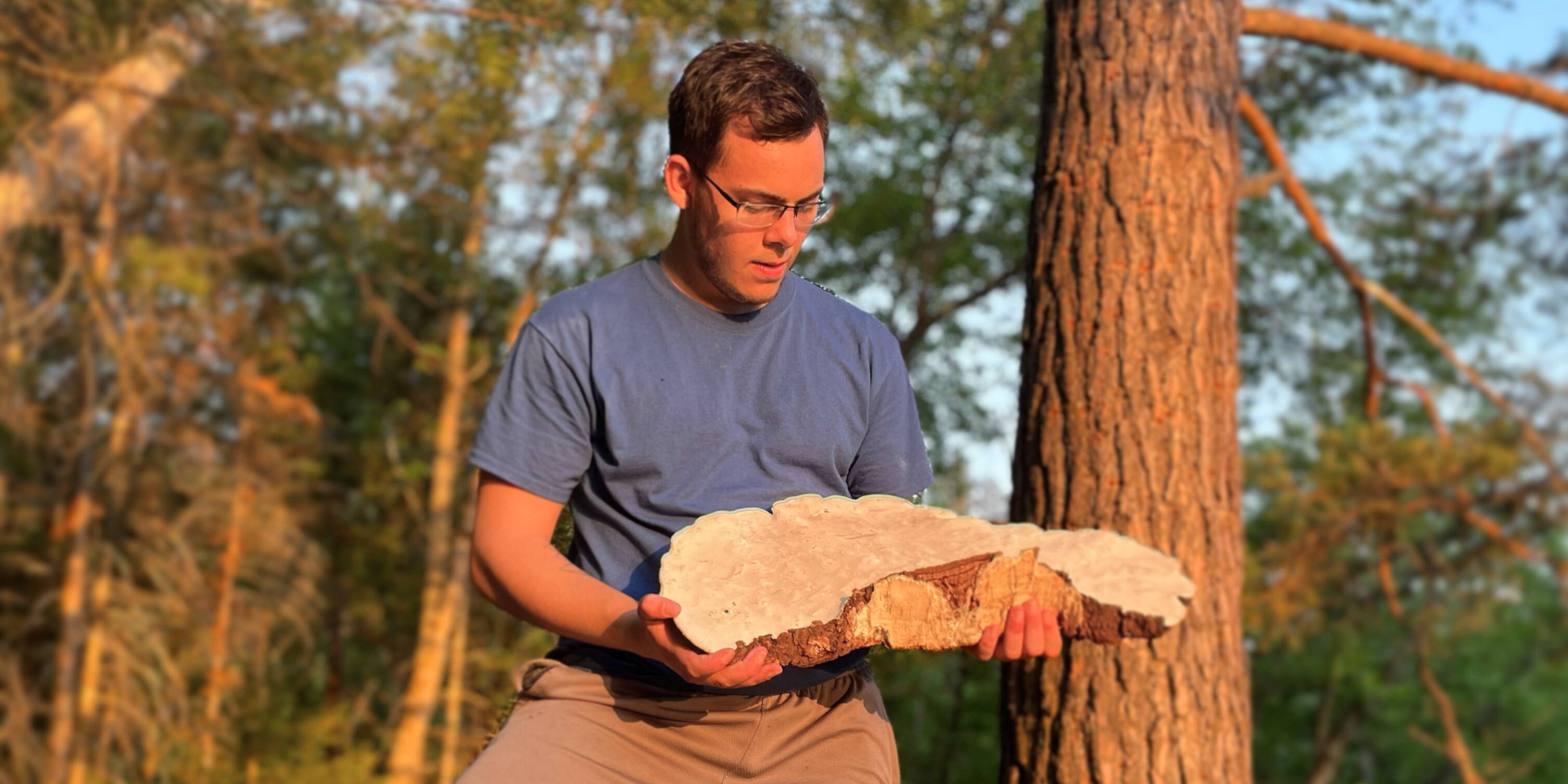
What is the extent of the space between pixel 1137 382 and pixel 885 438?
1.08 meters

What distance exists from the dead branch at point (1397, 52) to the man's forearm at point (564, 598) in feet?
9.50

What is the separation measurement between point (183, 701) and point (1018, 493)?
12017mm

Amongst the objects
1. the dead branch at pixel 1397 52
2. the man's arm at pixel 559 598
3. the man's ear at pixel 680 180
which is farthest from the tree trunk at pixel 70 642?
the man's ear at pixel 680 180

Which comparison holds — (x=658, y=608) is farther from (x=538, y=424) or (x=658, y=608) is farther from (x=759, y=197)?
(x=759, y=197)

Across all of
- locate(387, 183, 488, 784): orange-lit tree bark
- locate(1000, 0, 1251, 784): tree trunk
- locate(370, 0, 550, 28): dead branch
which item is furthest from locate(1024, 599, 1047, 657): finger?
locate(387, 183, 488, 784): orange-lit tree bark

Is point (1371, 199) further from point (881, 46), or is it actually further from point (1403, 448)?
point (881, 46)

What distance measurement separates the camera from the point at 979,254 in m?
11.5

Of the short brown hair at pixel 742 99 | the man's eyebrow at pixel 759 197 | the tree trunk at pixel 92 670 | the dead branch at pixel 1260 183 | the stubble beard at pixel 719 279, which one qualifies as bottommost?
the tree trunk at pixel 92 670

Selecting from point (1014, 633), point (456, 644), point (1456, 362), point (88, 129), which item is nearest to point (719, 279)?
point (1014, 633)

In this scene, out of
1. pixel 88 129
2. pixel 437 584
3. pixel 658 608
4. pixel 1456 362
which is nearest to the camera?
pixel 658 608

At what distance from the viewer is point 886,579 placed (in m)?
2.19

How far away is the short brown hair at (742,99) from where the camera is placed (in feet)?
7.20

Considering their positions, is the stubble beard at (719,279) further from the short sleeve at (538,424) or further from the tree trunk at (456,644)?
the tree trunk at (456,644)

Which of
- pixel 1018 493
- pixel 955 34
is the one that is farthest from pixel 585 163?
pixel 1018 493
